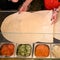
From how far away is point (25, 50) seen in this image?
36.7 inches

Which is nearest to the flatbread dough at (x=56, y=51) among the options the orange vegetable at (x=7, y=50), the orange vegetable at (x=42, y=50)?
the orange vegetable at (x=42, y=50)

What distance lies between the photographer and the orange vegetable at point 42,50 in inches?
36.3

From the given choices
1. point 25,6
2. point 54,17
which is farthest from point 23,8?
point 54,17

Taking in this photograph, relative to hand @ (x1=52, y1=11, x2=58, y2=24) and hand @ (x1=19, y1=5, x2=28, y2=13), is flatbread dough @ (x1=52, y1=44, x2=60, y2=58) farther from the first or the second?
hand @ (x1=19, y1=5, x2=28, y2=13)

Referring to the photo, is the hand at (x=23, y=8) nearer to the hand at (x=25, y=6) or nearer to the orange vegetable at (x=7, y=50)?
the hand at (x=25, y=6)

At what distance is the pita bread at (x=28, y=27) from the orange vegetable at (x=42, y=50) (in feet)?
0.10

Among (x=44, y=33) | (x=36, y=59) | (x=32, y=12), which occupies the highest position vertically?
(x=32, y=12)

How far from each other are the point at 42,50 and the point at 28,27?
0.46ft

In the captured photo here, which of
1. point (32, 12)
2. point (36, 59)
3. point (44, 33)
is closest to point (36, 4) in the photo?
point (32, 12)

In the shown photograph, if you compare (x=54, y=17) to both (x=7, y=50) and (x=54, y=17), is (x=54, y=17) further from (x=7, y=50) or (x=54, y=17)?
(x=7, y=50)

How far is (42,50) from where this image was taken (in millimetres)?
927

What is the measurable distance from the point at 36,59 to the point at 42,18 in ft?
0.70

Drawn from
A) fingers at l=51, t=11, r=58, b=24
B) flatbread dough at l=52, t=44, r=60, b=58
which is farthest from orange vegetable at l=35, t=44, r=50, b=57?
fingers at l=51, t=11, r=58, b=24

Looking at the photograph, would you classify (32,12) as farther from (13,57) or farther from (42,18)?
(13,57)
